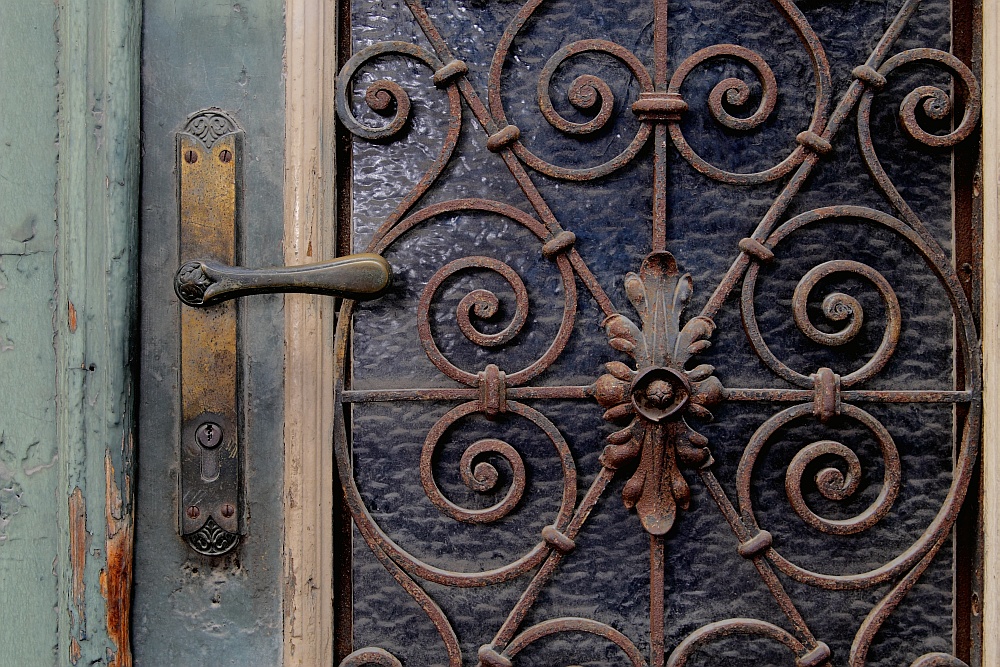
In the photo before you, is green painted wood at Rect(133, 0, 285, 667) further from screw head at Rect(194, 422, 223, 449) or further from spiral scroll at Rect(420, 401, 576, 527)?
spiral scroll at Rect(420, 401, 576, 527)

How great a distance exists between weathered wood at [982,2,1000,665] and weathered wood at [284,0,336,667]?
0.65 meters

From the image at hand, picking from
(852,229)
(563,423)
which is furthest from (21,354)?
(852,229)

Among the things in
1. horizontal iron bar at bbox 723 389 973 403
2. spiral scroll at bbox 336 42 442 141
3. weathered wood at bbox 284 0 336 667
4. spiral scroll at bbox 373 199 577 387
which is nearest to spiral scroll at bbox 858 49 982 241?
horizontal iron bar at bbox 723 389 973 403

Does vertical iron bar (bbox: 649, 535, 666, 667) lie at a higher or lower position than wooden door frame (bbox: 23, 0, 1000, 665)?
lower

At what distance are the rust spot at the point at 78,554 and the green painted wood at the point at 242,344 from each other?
5 cm

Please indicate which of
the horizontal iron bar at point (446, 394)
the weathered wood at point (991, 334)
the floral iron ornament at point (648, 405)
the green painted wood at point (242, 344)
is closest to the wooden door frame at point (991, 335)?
the weathered wood at point (991, 334)

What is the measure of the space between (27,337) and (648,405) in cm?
58

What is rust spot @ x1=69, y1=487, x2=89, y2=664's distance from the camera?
0.66 meters

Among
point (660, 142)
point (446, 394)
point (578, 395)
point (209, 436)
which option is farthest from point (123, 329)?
point (660, 142)

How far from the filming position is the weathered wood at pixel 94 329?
2.16 ft

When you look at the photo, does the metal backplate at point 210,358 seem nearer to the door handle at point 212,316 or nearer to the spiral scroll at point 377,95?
the door handle at point 212,316

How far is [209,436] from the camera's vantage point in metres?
0.68

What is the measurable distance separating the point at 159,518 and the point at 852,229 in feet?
2.42

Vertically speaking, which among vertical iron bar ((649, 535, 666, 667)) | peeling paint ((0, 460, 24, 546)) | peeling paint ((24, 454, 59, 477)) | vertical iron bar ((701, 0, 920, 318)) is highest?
vertical iron bar ((701, 0, 920, 318))
